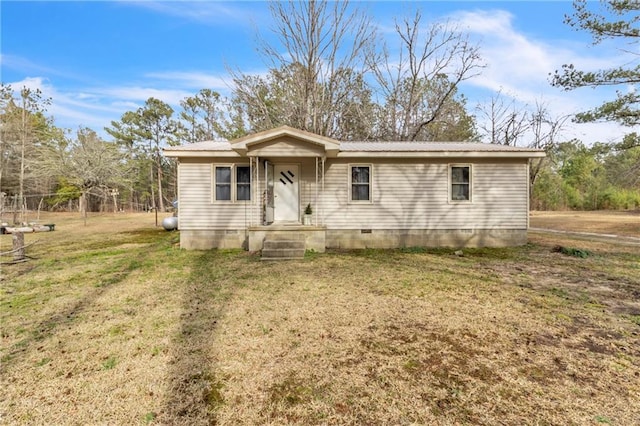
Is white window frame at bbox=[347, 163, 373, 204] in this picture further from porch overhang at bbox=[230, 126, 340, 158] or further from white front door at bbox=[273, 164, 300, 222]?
white front door at bbox=[273, 164, 300, 222]

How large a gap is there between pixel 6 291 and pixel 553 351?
843cm

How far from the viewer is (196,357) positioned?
3213 millimetres

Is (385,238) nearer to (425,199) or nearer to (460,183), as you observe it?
(425,199)

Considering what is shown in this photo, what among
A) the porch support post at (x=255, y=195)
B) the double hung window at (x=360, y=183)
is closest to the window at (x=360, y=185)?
the double hung window at (x=360, y=183)

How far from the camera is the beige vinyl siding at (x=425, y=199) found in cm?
1004

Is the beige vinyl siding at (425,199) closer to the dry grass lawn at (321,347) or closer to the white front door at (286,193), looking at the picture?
the white front door at (286,193)

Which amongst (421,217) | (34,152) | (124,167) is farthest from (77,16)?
(34,152)

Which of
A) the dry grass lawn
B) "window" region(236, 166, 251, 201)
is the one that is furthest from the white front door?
the dry grass lawn

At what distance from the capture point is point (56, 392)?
8.66 feet

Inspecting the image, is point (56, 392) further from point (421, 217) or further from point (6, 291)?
point (421, 217)

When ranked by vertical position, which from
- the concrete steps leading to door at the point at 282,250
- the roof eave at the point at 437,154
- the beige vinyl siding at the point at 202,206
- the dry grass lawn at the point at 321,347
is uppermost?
the roof eave at the point at 437,154

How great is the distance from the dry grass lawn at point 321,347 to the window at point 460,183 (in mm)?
3813

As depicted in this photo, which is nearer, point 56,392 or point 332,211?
point 56,392

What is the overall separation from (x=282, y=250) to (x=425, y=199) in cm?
496
